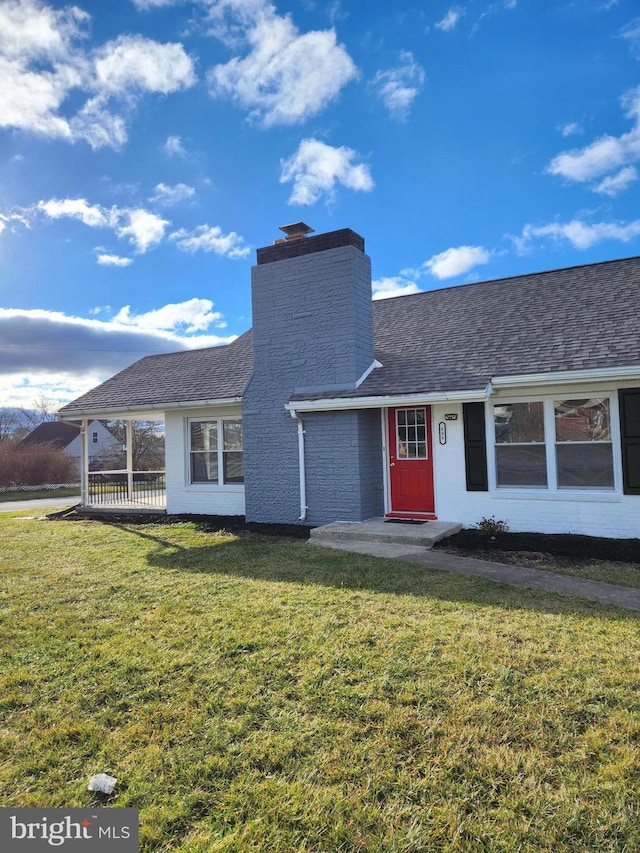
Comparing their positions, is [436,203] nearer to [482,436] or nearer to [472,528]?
[482,436]

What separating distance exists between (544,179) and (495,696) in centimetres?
1172

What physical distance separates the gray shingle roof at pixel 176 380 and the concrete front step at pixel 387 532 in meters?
3.90

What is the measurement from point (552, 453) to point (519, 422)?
2.42 feet

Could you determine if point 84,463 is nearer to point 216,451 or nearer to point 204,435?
point 204,435

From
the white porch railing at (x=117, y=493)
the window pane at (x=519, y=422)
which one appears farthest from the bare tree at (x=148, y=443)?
the window pane at (x=519, y=422)

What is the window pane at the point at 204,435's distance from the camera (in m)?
11.8

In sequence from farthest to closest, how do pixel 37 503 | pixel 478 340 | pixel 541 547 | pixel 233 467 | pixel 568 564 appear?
pixel 37 503
pixel 233 467
pixel 478 340
pixel 541 547
pixel 568 564

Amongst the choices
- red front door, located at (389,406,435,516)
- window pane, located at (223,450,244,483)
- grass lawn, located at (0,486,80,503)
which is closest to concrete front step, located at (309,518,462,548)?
red front door, located at (389,406,435,516)

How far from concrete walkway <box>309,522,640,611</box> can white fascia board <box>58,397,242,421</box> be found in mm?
4245

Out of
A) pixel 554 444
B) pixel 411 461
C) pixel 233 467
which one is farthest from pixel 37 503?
pixel 554 444

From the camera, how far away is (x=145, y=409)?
476 inches

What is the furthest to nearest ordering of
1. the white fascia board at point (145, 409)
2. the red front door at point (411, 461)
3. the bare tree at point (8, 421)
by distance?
the bare tree at point (8, 421)
the white fascia board at point (145, 409)
the red front door at point (411, 461)

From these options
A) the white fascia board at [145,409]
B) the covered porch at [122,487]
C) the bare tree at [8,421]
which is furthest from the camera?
the bare tree at [8,421]

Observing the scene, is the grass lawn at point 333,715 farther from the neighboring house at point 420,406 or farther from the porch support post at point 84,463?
the porch support post at point 84,463
